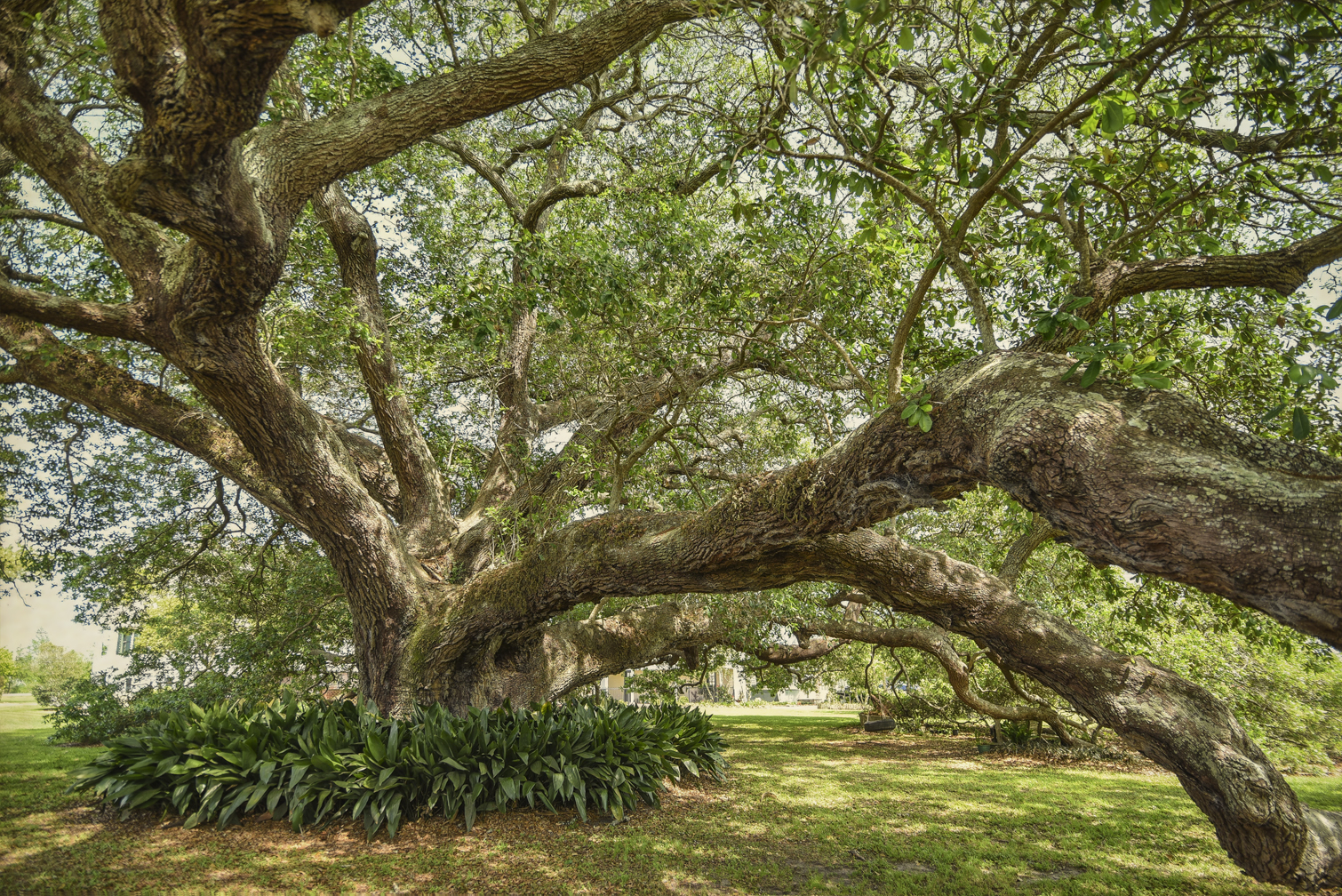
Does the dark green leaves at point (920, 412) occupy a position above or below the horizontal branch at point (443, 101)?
below

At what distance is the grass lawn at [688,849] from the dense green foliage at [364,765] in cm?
20

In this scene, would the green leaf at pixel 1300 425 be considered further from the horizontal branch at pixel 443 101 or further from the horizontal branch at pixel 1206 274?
the horizontal branch at pixel 443 101

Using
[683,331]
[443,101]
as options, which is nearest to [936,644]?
[683,331]

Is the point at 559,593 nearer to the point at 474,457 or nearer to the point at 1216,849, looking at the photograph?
the point at 474,457

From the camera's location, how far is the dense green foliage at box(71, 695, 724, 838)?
5.65m

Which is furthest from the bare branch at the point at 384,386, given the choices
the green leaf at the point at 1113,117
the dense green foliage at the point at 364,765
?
the green leaf at the point at 1113,117

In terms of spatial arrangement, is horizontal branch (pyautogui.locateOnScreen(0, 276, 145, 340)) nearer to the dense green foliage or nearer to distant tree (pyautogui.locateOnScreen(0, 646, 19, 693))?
distant tree (pyautogui.locateOnScreen(0, 646, 19, 693))

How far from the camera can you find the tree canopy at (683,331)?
2.94 m

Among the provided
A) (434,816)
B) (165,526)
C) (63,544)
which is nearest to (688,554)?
(434,816)

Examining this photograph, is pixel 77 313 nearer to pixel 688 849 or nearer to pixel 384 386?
pixel 384 386

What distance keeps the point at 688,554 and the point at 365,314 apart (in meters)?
4.20

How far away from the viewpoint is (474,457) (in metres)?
9.03

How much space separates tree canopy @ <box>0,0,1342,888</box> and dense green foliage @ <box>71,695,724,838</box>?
1032 millimetres

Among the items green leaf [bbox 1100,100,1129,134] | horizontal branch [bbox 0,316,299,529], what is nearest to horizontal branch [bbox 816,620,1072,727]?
horizontal branch [bbox 0,316,299,529]
